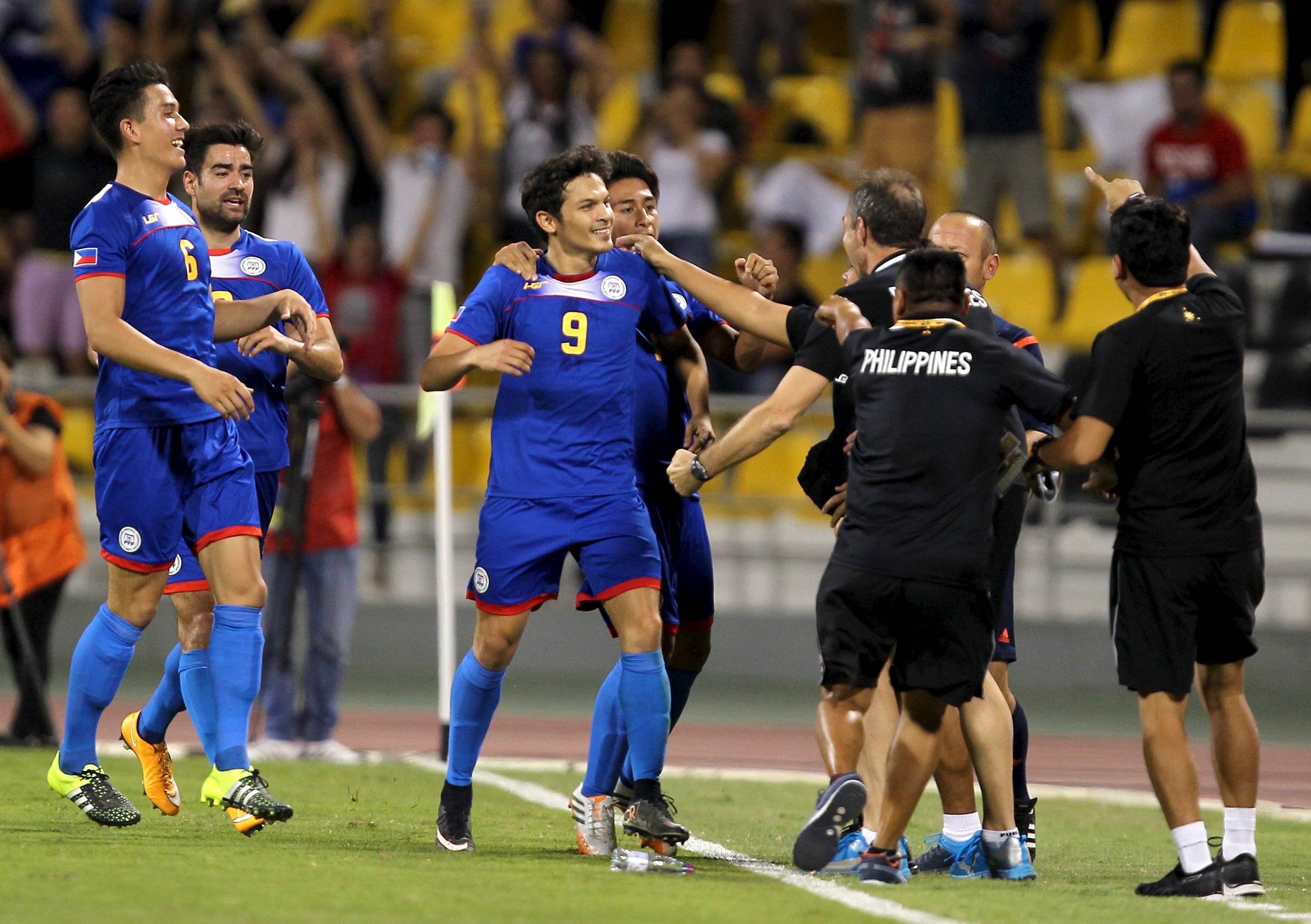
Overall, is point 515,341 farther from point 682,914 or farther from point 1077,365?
point 1077,365

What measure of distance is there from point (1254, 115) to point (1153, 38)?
1.41 meters

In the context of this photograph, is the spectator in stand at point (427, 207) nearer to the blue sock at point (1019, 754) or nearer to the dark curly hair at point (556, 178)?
the dark curly hair at point (556, 178)

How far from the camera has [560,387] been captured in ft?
22.0

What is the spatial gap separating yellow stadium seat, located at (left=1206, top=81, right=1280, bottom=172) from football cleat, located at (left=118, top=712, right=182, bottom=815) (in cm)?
1210

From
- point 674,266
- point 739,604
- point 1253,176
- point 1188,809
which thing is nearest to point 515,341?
point 674,266

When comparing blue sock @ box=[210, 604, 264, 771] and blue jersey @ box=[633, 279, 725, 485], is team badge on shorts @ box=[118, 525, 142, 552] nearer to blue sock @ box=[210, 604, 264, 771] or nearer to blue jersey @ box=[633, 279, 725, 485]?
blue sock @ box=[210, 604, 264, 771]

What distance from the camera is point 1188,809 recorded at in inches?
243

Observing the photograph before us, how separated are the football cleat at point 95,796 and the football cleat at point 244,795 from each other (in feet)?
2.02

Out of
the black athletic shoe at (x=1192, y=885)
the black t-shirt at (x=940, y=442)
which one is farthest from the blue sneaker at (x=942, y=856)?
the black t-shirt at (x=940, y=442)

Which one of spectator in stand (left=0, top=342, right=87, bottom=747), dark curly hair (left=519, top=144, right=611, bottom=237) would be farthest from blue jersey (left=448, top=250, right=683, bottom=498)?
spectator in stand (left=0, top=342, right=87, bottom=747)

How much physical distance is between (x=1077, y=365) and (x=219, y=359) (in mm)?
8004

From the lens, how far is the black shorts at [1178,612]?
6219 mm

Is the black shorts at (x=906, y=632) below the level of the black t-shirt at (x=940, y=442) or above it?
below

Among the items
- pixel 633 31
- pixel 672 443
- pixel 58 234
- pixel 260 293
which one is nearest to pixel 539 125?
pixel 633 31
